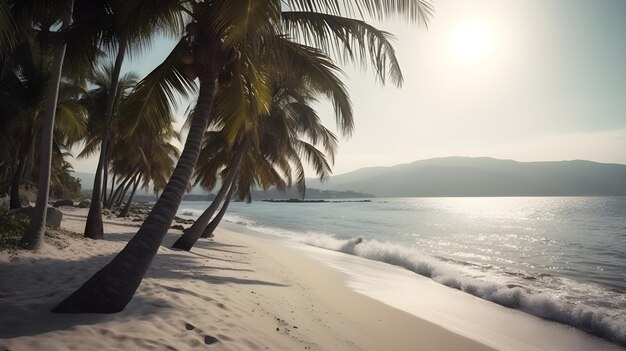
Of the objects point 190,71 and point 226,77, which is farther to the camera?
point 226,77

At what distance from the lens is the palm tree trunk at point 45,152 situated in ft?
21.8

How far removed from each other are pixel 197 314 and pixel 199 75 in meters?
3.57

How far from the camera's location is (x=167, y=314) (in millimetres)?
4090

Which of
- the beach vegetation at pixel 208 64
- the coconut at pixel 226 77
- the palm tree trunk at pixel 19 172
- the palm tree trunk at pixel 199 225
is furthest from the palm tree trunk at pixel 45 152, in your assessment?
the palm tree trunk at pixel 19 172

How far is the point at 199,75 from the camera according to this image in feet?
17.0

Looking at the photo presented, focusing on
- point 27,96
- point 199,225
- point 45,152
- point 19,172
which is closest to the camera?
point 45,152

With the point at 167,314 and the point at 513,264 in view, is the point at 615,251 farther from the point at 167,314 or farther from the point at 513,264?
the point at 167,314

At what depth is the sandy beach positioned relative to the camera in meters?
3.30

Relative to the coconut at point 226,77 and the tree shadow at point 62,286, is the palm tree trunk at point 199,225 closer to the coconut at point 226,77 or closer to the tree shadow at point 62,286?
the tree shadow at point 62,286

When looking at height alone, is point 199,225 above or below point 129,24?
below

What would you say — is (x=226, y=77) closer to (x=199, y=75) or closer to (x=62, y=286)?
(x=199, y=75)

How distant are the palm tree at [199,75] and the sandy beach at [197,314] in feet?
1.12

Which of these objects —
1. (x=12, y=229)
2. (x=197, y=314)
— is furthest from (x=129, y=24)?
(x=12, y=229)

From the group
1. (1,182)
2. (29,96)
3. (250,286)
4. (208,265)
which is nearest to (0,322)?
(250,286)
